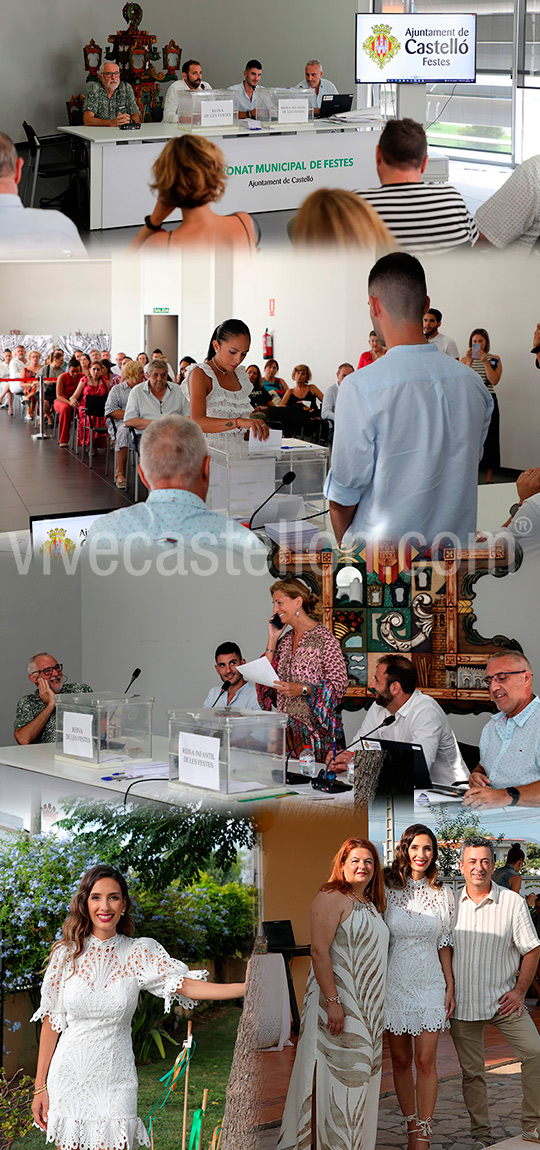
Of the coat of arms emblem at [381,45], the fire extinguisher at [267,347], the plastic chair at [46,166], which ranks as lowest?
the fire extinguisher at [267,347]

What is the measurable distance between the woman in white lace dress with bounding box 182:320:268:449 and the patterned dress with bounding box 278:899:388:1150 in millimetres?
1290

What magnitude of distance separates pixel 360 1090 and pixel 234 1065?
32 centimetres

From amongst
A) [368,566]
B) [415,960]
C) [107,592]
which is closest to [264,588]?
[368,566]

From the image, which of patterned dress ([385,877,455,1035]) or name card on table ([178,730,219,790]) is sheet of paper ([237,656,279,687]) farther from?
patterned dress ([385,877,455,1035])

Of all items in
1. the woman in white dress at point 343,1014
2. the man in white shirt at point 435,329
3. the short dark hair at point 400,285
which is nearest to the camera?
the woman in white dress at point 343,1014

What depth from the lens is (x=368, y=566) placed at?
400cm

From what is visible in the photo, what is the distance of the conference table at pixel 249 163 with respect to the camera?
2.79 m

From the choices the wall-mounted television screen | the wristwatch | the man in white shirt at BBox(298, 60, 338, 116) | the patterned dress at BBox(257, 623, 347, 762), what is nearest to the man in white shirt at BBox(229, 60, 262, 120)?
the man in white shirt at BBox(298, 60, 338, 116)

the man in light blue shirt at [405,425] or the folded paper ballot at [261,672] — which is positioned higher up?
the man in light blue shirt at [405,425]

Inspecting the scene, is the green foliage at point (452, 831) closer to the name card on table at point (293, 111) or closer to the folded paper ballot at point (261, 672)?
the folded paper ballot at point (261, 672)

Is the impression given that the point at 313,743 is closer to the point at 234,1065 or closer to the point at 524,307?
the point at 234,1065

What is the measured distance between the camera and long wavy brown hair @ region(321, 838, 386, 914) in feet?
8.06

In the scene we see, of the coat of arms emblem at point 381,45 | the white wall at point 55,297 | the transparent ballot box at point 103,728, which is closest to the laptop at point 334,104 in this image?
the coat of arms emblem at point 381,45

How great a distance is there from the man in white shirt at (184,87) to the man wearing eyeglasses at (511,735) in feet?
5.79
